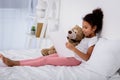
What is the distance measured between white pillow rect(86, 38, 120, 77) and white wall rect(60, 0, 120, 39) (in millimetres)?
159

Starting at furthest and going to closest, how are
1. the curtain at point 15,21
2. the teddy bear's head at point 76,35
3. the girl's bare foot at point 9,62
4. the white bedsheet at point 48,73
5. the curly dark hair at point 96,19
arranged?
the curtain at point 15,21 < the teddy bear's head at point 76,35 < the curly dark hair at point 96,19 < the girl's bare foot at point 9,62 < the white bedsheet at point 48,73

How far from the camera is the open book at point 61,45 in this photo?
2.07m

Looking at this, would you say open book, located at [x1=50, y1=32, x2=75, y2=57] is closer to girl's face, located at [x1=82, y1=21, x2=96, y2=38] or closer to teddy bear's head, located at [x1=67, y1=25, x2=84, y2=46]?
teddy bear's head, located at [x1=67, y1=25, x2=84, y2=46]

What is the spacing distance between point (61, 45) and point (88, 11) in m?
0.43

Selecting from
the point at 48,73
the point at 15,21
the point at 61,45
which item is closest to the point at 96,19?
the point at 61,45

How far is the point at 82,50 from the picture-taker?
2.00m

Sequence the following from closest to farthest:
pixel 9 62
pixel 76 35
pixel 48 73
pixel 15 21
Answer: pixel 48 73
pixel 9 62
pixel 76 35
pixel 15 21

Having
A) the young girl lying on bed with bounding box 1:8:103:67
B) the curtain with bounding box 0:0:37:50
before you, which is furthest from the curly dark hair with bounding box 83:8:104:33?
the curtain with bounding box 0:0:37:50

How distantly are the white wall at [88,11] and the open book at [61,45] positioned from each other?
0.92 ft

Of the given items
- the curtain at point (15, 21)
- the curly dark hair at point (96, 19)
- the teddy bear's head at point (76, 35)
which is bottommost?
the curtain at point (15, 21)

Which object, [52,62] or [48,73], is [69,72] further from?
[52,62]

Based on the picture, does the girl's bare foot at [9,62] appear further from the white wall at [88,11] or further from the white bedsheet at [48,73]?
the white wall at [88,11]

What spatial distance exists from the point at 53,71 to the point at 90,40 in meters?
0.48

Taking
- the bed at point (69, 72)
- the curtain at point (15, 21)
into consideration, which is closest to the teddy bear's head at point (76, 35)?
the bed at point (69, 72)
